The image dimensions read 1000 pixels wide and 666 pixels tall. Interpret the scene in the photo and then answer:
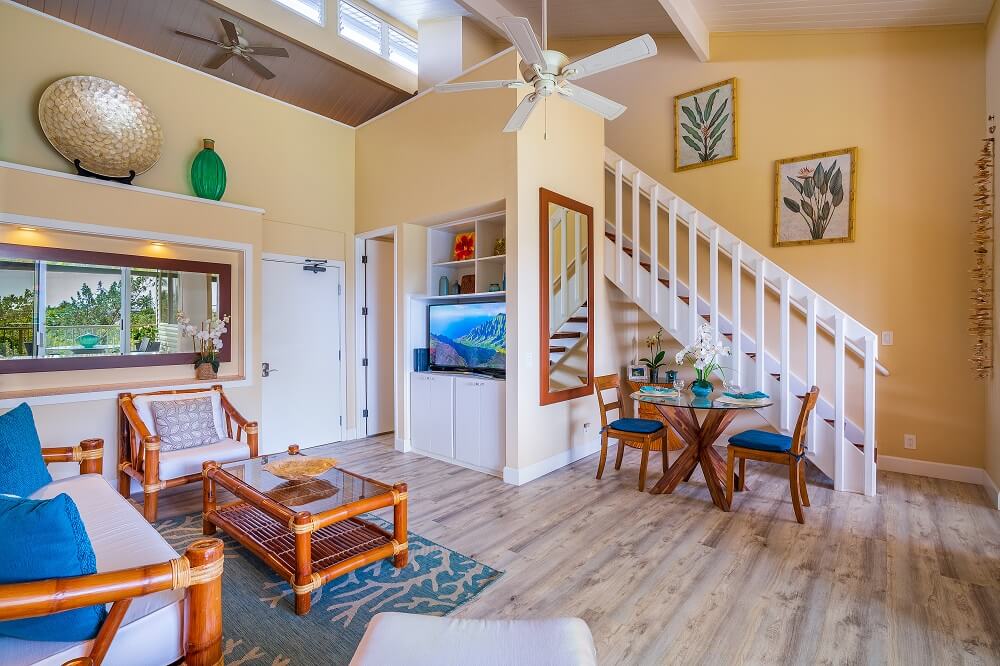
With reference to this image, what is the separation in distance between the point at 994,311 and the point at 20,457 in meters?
6.26

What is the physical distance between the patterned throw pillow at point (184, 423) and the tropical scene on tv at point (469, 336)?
81.3 inches

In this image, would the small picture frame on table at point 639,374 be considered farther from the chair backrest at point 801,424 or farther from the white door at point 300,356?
the white door at point 300,356

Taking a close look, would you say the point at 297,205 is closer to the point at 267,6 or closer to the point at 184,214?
the point at 184,214

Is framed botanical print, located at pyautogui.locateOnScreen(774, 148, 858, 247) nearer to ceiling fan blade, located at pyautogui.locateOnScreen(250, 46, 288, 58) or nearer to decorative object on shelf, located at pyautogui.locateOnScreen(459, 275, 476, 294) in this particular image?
decorative object on shelf, located at pyautogui.locateOnScreen(459, 275, 476, 294)

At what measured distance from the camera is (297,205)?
523 centimetres

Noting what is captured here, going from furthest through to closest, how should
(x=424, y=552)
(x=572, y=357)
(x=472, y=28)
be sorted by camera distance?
(x=472, y=28), (x=572, y=357), (x=424, y=552)

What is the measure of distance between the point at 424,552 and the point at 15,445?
209cm

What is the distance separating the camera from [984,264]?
3746 millimetres

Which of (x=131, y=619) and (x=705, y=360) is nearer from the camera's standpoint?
(x=131, y=619)

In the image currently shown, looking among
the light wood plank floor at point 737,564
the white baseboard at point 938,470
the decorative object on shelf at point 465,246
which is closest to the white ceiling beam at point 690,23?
the decorative object on shelf at point 465,246

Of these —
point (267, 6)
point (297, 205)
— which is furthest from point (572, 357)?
point (267, 6)

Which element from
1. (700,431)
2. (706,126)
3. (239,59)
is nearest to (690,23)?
(706,126)

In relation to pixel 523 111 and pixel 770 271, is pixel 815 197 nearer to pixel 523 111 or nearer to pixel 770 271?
pixel 770 271

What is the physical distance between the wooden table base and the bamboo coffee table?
7.22 ft
